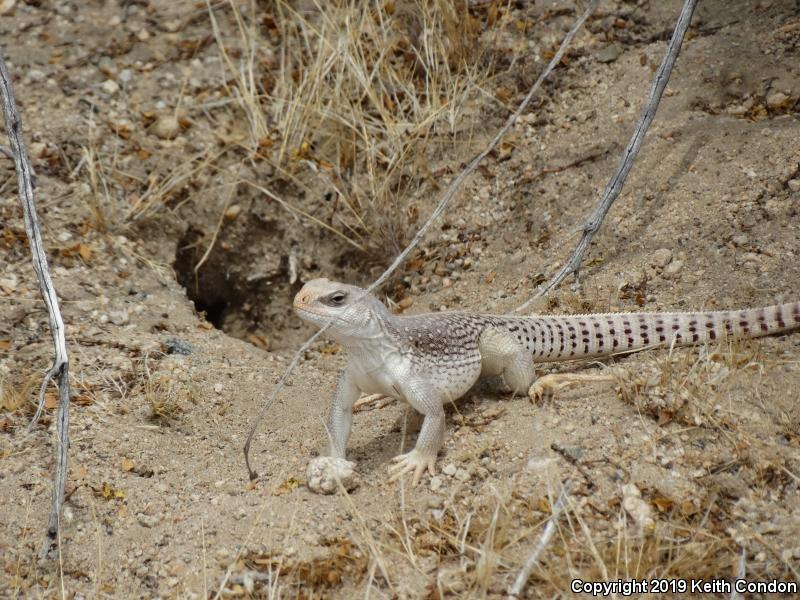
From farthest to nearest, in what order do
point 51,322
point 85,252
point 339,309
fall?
point 85,252, point 339,309, point 51,322

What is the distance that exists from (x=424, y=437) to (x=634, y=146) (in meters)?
2.20

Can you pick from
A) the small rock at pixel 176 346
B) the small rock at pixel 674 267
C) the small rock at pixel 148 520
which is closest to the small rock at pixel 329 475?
the small rock at pixel 148 520

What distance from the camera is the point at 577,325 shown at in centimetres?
483

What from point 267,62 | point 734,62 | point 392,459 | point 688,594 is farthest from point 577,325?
point 267,62

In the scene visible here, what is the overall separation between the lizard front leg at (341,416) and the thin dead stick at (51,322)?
1.28 m

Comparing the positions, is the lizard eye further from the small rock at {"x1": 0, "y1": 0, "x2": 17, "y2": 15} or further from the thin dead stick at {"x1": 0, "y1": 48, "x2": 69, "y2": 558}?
the small rock at {"x1": 0, "y1": 0, "x2": 17, "y2": 15}

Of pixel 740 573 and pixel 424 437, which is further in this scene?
pixel 424 437

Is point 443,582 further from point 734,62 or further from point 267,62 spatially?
point 267,62

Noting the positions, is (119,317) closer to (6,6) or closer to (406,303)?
(406,303)

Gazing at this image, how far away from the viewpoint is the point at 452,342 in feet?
14.6

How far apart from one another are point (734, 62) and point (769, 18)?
539 millimetres

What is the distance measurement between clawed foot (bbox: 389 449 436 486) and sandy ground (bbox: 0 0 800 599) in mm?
92

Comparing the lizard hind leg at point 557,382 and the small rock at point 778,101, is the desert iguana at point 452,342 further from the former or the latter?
the small rock at point 778,101

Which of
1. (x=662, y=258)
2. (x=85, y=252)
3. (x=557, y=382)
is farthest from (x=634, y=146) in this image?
(x=85, y=252)
